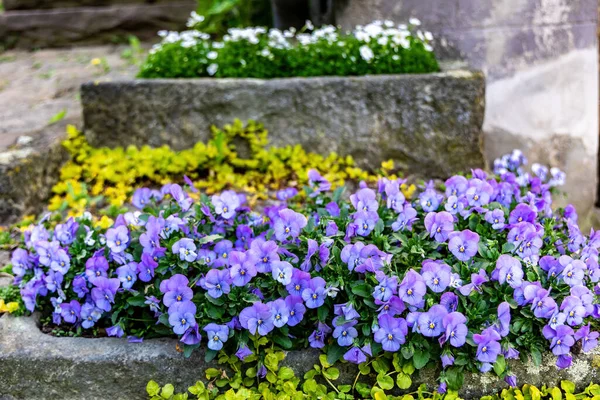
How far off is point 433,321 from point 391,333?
114 mm

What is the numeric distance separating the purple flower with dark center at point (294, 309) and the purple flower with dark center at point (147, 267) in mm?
428

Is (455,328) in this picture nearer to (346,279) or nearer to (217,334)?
(346,279)

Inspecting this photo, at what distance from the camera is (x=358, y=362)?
1.61 meters

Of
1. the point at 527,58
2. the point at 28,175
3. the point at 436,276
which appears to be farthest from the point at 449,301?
the point at 527,58

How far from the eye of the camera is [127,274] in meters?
1.78

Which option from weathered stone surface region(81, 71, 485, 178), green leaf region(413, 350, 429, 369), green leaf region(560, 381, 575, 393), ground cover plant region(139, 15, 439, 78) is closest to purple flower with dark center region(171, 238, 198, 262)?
green leaf region(413, 350, 429, 369)

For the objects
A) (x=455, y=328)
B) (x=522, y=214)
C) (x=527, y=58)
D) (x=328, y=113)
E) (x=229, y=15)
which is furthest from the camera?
(x=229, y=15)

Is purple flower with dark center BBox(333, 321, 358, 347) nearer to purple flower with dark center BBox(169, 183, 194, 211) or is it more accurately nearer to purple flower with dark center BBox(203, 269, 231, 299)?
purple flower with dark center BBox(203, 269, 231, 299)

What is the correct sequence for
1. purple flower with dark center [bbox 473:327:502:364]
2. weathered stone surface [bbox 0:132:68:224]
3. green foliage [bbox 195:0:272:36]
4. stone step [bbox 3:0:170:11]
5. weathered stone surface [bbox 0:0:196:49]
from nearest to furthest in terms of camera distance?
purple flower with dark center [bbox 473:327:502:364] < weathered stone surface [bbox 0:132:68:224] < green foliage [bbox 195:0:272:36] < weathered stone surface [bbox 0:0:196:49] < stone step [bbox 3:0:170:11]


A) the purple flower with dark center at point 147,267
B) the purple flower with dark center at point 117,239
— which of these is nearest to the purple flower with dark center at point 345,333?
the purple flower with dark center at point 147,267

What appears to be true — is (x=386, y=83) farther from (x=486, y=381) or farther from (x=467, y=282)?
(x=486, y=381)

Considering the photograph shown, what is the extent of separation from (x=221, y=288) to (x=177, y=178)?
1357 millimetres

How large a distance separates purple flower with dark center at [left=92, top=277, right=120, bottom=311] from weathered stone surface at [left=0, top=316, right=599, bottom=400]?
108mm

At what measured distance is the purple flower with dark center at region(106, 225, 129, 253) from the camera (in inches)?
71.4
